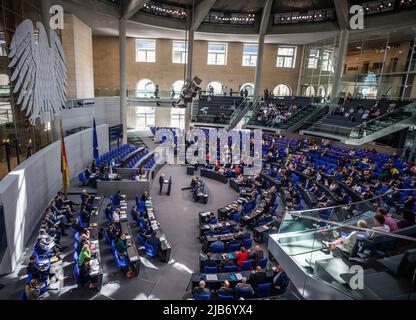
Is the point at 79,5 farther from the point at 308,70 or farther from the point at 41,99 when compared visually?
the point at 308,70

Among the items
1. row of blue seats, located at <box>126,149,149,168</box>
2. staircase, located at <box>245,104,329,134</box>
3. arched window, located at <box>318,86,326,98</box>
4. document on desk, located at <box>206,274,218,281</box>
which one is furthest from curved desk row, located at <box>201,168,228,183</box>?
arched window, located at <box>318,86,326,98</box>

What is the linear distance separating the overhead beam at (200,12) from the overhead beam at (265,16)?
4960mm

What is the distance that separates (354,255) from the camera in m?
5.03

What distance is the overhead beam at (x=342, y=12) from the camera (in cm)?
2123

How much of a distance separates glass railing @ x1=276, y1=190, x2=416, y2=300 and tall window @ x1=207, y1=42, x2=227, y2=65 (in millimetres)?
29372

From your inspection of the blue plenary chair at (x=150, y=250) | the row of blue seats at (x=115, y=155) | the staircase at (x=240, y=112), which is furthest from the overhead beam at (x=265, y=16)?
the blue plenary chair at (x=150, y=250)

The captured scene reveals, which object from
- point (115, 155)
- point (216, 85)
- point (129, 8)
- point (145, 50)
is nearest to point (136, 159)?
point (115, 155)

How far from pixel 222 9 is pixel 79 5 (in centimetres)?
1383

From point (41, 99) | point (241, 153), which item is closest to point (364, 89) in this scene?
point (241, 153)

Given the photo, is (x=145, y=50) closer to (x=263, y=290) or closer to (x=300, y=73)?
(x=300, y=73)

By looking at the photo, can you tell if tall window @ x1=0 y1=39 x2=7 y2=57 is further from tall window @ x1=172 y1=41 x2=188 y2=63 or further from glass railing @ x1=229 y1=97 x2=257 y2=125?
tall window @ x1=172 y1=41 x2=188 y2=63

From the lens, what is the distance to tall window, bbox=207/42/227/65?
3262 centimetres

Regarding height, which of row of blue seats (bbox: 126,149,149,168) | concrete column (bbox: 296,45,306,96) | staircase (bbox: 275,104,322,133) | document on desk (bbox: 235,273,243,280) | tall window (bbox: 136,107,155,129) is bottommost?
document on desk (bbox: 235,273,243,280)

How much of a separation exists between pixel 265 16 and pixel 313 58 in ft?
31.3
